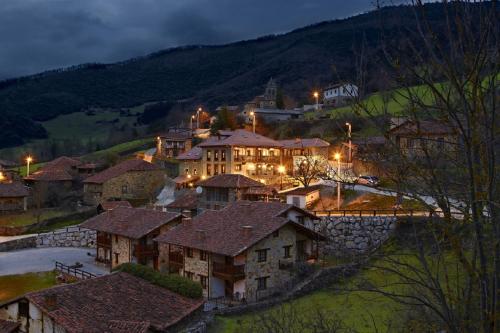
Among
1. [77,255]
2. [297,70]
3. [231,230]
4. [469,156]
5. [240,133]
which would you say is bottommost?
[77,255]

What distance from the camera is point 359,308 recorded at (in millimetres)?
28984

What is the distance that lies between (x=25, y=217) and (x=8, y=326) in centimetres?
4476

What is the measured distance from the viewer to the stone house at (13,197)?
65312mm

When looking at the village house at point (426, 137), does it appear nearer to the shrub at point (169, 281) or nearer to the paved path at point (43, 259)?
the shrub at point (169, 281)

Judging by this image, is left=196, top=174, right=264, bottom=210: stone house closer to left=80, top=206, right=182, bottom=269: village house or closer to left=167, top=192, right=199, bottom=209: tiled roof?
left=167, top=192, right=199, bottom=209: tiled roof

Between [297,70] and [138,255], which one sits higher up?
[297,70]

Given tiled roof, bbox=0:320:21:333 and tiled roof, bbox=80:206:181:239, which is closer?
tiled roof, bbox=0:320:21:333

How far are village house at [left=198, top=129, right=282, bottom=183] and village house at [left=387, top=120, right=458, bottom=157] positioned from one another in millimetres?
57386

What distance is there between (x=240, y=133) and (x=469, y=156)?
64263 millimetres

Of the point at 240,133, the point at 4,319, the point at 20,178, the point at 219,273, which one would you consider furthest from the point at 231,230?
the point at 20,178

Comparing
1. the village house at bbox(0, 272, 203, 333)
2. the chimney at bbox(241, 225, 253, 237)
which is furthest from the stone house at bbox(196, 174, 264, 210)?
the village house at bbox(0, 272, 203, 333)

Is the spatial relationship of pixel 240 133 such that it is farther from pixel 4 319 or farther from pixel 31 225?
pixel 4 319

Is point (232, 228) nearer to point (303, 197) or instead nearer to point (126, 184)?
point (303, 197)

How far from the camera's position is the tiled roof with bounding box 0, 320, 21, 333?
77.0 ft
